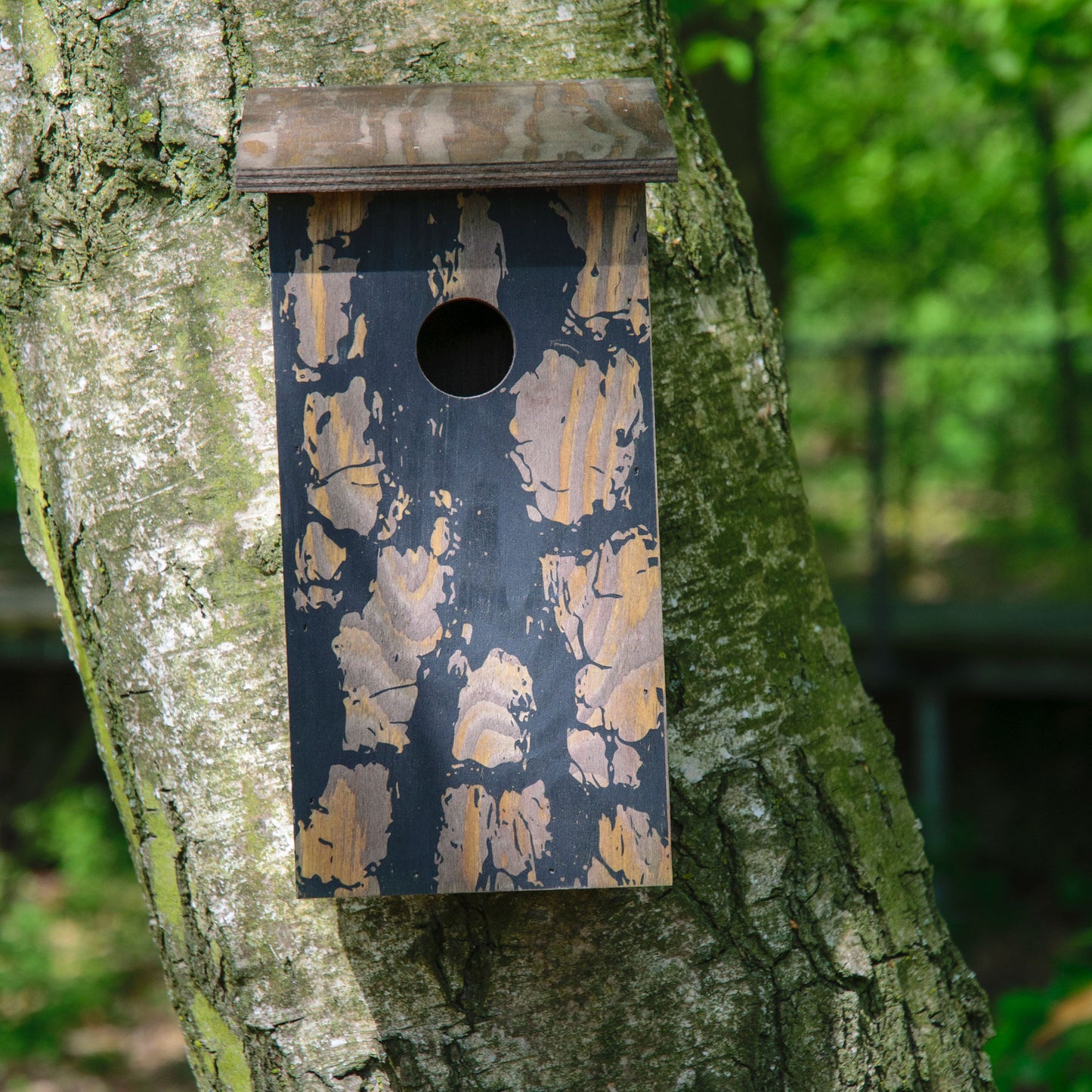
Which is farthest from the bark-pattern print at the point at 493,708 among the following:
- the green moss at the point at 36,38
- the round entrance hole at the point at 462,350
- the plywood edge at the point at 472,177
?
the green moss at the point at 36,38

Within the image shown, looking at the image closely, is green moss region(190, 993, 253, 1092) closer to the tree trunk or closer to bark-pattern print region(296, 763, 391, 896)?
the tree trunk

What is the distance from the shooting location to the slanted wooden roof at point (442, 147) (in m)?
1.07

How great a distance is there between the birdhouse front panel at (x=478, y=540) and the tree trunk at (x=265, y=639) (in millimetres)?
95

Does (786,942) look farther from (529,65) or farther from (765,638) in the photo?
(529,65)

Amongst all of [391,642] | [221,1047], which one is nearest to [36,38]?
[391,642]

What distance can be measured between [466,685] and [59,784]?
611cm

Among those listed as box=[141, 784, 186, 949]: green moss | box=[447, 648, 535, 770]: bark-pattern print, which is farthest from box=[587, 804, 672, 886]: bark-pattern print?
box=[141, 784, 186, 949]: green moss

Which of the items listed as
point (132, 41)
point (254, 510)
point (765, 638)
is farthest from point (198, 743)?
point (132, 41)

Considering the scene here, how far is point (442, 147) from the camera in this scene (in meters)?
1.07

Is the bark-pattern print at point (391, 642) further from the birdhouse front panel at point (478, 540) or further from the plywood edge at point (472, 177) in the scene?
the plywood edge at point (472, 177)

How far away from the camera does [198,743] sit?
3.87 feet

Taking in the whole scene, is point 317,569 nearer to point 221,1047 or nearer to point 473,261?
point 473,261

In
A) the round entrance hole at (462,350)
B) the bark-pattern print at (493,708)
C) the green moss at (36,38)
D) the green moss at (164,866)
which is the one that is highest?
the green moss at (36,38)

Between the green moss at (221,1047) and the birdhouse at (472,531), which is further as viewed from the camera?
the green moss at (221,1047)
